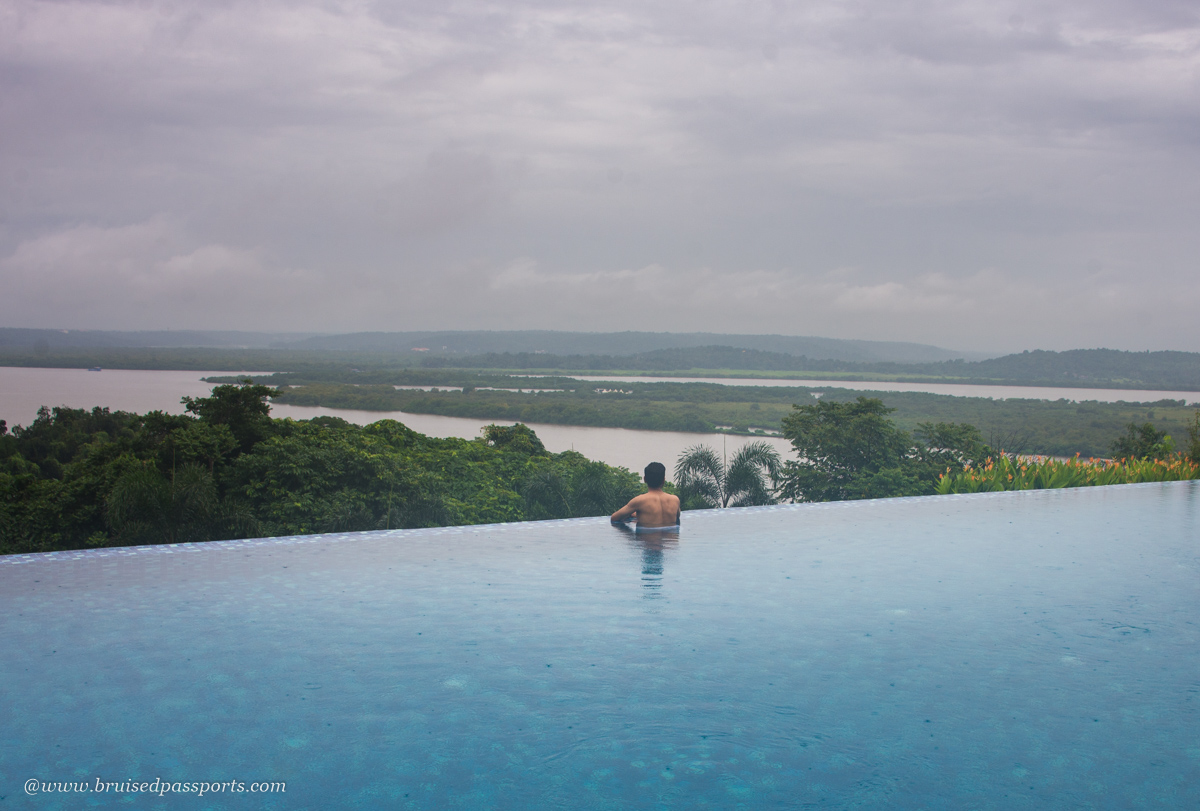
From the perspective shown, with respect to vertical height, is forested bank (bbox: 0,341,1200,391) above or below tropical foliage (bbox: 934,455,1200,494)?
above

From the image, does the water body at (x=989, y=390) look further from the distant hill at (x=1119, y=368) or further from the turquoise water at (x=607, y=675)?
the turquoise water at (x=607, y=675)

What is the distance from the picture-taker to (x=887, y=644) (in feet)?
16.5

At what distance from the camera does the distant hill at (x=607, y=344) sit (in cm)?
10362

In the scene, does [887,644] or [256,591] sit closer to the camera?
[887,644]

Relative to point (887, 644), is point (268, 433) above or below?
above

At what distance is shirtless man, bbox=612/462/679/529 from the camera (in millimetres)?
7875

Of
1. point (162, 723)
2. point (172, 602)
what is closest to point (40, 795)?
point (162, 723)

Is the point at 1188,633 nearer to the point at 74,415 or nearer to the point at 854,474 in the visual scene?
the point at 854,474

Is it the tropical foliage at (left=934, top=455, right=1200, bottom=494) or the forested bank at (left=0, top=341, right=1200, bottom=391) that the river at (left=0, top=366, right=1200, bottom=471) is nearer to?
the tropical foliage at (left=934, top=455, right=1200, bottom=494)

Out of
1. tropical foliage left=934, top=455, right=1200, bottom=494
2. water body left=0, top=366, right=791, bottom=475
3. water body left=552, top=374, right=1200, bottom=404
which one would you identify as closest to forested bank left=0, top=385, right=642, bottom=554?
tropical foliage left=934, top=455, right=1200, bottom=494

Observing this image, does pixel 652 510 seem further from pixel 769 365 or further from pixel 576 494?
pixel 769 365

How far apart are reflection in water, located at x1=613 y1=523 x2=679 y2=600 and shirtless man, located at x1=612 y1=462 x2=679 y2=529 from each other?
8 cm

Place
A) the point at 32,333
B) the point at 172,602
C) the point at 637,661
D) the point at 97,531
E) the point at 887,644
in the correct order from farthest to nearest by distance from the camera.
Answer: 1. the point at 32,333
2. the point at 97,531
3. the point at 172,602
4. the point at 887,644
5. the point at 637,661

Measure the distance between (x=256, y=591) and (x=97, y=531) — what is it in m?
4.56
